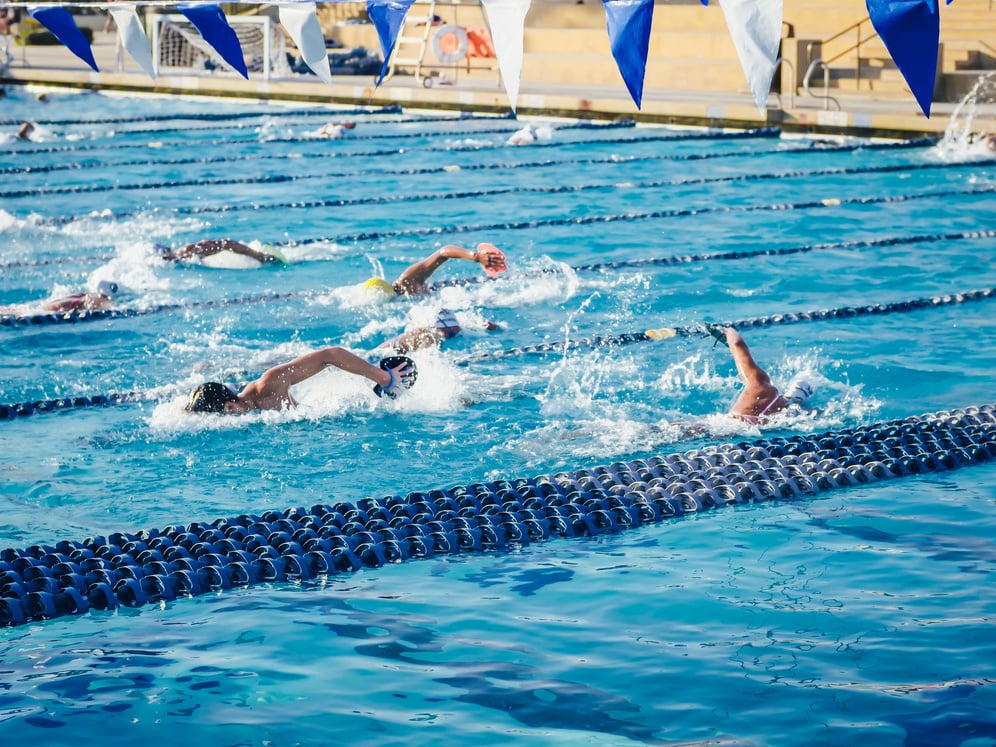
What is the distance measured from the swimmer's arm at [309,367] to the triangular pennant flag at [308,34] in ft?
10.7

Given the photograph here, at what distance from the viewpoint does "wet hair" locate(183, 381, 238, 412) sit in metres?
5.86

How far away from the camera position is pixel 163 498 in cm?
522

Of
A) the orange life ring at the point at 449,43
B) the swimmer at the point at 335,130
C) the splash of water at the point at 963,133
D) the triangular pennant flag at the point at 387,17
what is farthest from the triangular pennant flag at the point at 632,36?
the orange life ring at the point at 449,43

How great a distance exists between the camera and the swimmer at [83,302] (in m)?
7.86

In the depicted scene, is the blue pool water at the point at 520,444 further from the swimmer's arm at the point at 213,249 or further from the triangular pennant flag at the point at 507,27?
the triangular pennant flag at the point at 507,27

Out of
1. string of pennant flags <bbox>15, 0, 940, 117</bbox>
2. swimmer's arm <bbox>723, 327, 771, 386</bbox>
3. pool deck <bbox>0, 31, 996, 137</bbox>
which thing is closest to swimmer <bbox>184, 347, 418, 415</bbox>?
swimmer's arm <bbox>723, 327, 771, 386</bbox>

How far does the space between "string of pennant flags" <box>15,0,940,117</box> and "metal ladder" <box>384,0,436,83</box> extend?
382 inches

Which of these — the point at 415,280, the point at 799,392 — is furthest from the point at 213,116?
the point at 799,392

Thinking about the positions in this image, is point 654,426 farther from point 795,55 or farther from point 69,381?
point 795,55

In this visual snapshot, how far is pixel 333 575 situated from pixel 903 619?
5.74 feet

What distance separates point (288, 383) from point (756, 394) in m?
2.09

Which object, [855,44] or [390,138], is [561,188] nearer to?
[390,138]

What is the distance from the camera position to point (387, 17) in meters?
8.09

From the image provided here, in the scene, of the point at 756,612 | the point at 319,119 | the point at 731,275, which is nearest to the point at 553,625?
the point at 756,612
